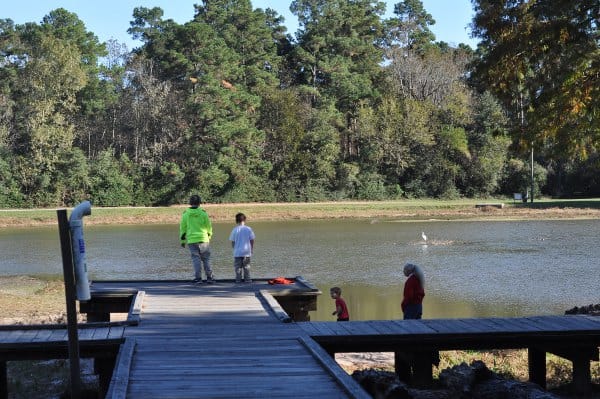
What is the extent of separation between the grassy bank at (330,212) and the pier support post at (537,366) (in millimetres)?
41508

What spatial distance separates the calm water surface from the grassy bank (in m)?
5.19

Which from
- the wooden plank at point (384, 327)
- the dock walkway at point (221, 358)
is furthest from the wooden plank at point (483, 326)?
the dock walkway at point (221, 358)

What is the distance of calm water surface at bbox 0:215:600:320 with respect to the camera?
19.2 m

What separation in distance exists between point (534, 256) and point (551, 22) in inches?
582

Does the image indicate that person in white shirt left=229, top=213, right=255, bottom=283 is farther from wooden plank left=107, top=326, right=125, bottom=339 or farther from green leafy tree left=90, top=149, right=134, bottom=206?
green leafy tree left=90, top=149, right=134, bottom=206

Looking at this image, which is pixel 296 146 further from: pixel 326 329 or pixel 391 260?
pixel 326 329

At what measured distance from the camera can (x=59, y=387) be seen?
396 inches

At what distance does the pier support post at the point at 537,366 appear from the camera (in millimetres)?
9891

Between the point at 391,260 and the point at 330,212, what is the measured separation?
27.3m

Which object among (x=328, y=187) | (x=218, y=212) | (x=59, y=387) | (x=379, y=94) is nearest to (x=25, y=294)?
(x=59, y=387)

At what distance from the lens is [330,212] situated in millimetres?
55406

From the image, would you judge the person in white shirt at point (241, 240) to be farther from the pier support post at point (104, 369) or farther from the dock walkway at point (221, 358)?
the pier support post at point (104, 369)

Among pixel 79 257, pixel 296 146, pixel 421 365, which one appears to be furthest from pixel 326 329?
pixel 296 146

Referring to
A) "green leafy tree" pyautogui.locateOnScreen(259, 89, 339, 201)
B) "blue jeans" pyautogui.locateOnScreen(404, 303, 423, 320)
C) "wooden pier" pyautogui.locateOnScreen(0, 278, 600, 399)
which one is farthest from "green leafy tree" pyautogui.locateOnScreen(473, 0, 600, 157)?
"green leafy tree" pyautogui.locateOnScreen(259, 89, 339, 201)
